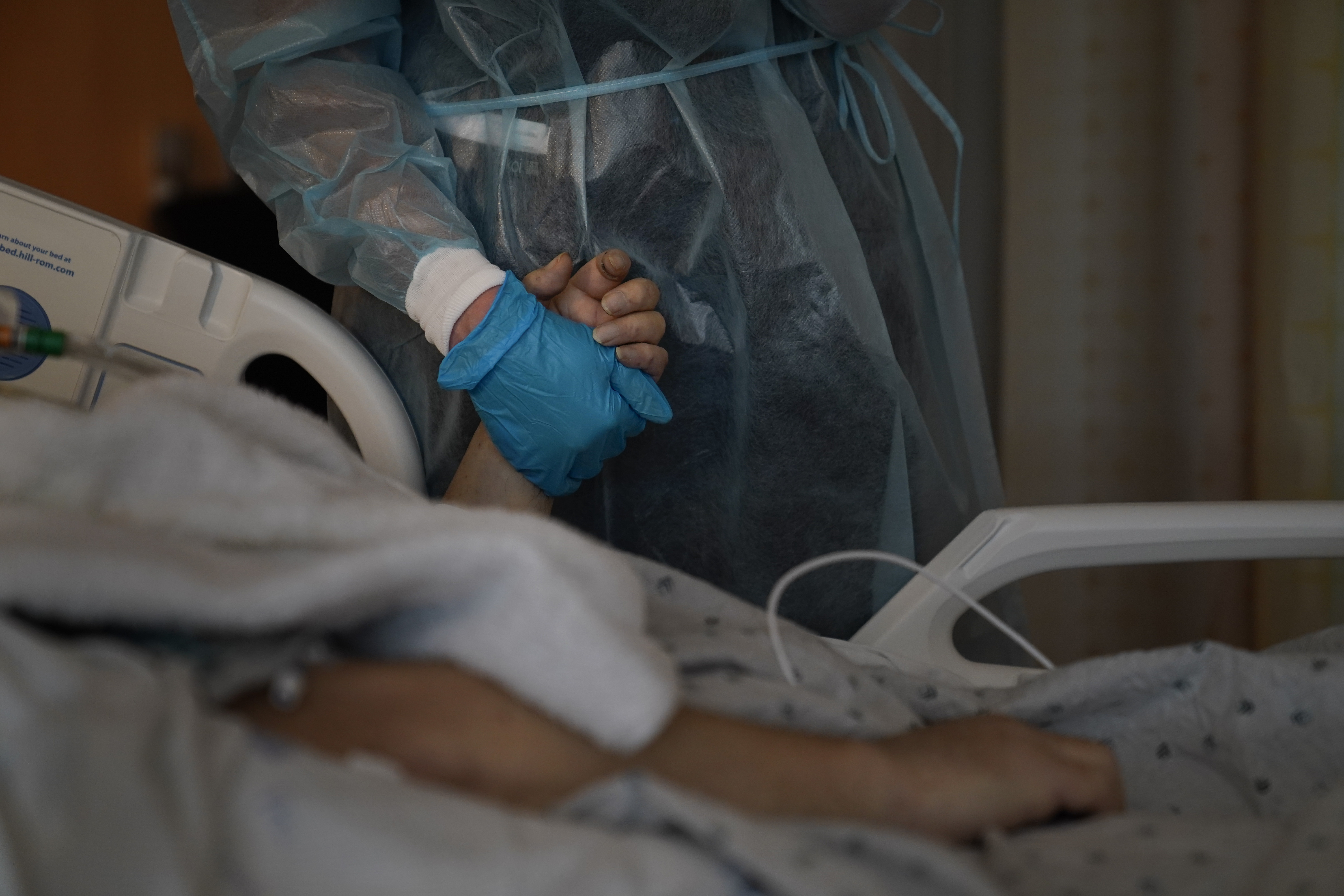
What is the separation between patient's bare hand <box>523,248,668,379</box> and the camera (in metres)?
0.81

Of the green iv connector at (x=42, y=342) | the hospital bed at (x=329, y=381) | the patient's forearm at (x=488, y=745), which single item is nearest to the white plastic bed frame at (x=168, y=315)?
the hospital bed at (x=329, y=381)

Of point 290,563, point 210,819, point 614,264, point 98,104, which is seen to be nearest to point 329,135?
point 614,264

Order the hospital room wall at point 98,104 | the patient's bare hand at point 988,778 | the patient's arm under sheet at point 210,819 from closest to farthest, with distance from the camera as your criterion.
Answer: the patient's arm under sheet at point 210,819, the patient's bare hand at point 988,778, the hospital room wall at point 98,104

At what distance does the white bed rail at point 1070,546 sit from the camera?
72cm

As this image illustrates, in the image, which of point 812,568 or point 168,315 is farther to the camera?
point 168,315

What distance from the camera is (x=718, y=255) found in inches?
35.6

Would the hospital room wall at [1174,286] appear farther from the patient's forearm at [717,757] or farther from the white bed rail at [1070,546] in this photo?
the patient's forearm at [717,757]

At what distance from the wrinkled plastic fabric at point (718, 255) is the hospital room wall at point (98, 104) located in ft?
3.84

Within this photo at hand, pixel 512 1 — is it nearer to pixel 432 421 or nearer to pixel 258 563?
pixel 432 421

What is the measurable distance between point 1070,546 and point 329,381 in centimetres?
64

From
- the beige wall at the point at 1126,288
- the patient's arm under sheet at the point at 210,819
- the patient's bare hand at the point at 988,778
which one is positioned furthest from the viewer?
the beige wall at the point at 1126,288

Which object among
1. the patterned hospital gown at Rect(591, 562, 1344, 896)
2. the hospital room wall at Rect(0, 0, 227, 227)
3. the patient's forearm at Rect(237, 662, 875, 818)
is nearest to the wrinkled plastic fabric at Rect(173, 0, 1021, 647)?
the patterned hospital gown at Rect(591, 562, 1344, 896)

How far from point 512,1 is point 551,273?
0.26 metres

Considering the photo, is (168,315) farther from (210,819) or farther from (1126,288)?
(1126,288)
